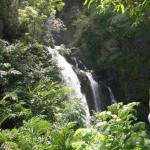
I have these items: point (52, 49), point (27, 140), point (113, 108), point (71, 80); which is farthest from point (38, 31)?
point (113, 108)

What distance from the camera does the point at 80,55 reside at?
1986 cm

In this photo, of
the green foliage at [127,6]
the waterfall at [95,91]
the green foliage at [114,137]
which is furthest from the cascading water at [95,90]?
the green foliage at [114,137]

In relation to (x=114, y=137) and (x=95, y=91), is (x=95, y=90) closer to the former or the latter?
(x=95, y=91)

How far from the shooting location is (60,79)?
1334 cm

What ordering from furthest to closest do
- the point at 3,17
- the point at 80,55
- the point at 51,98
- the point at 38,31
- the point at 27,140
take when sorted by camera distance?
the point at 80,55 → the point at 38,31 → the point at 3,17 → the point at 51,98 → the point at 27,140

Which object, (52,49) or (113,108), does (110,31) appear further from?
(113,108)

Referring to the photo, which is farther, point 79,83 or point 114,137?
point 79,83

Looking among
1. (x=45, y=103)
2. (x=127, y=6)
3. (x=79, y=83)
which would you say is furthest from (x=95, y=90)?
(x=127, y=6)

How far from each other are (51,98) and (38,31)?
5718 millimetres

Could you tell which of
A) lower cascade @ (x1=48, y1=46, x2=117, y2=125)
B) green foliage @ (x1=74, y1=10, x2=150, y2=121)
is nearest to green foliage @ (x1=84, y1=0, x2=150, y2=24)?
lower cascade @ (x1=48, y1=46, x2=117, y2=125)

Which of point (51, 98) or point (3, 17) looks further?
point (3, 17)

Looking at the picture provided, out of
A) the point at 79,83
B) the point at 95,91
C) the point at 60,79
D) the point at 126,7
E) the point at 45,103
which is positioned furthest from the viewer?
the point at 95,91

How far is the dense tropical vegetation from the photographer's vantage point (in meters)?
2.67

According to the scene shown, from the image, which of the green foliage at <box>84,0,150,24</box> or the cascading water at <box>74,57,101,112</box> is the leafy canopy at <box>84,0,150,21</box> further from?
the cascading water at <box>74,57,101,112</box>
